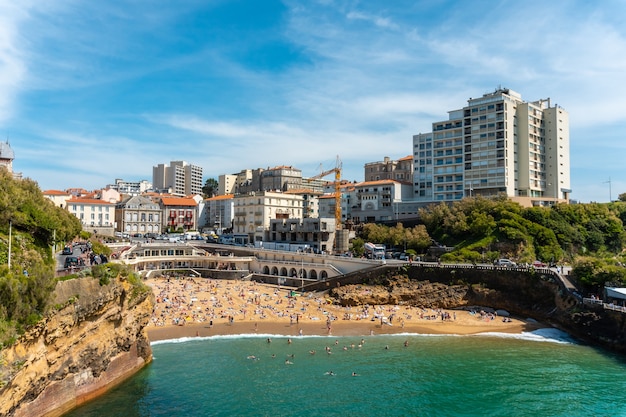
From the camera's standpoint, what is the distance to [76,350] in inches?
1086

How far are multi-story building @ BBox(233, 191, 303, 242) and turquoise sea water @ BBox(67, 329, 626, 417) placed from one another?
51349mm

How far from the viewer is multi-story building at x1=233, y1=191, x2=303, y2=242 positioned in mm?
94688

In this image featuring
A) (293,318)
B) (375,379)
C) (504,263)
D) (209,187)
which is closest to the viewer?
(375,379)

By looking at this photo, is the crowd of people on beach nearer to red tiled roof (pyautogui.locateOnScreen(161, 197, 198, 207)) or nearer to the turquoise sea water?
the turquoise sea water

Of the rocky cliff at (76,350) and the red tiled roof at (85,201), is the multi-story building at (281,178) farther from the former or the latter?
the rocky cliff at (76,350)

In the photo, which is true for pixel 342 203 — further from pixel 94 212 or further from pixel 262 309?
pixel 262 309

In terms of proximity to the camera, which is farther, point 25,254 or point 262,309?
point 262,309

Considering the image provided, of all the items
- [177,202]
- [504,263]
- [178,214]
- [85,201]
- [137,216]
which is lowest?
[504,263]

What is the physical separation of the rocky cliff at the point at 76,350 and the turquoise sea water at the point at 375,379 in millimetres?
1487

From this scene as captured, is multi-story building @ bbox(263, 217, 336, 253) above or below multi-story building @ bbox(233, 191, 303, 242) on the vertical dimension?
below

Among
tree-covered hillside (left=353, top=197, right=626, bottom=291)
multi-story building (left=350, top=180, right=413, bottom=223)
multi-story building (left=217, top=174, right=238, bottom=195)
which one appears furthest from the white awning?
multi-story building (left=217, top=174, right=238, bottom=195)

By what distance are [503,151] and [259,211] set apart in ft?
162

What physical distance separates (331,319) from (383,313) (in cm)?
628

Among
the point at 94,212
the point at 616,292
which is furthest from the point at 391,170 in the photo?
the point at 616,292
